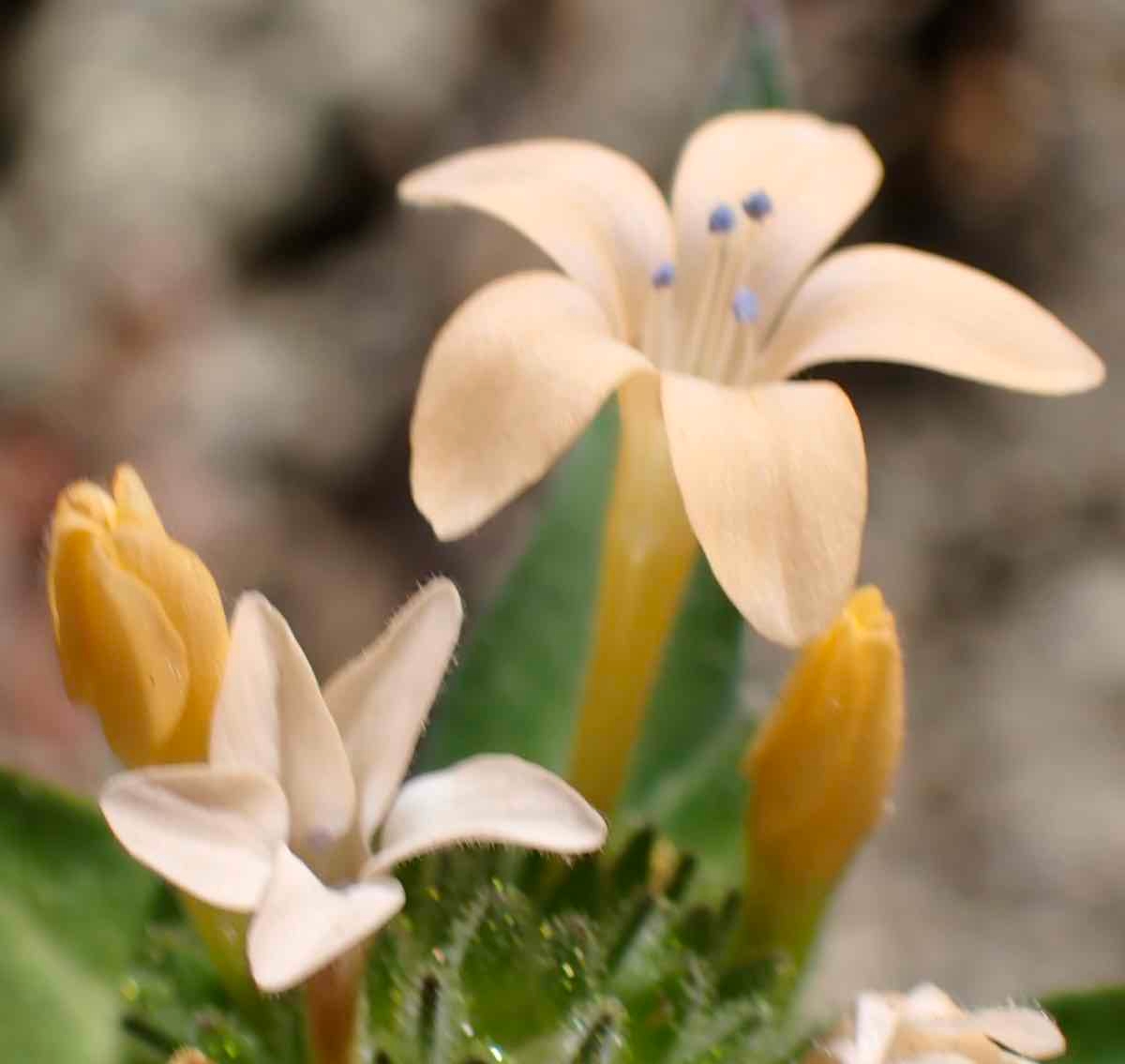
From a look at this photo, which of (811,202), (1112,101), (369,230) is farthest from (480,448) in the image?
(1112,101)

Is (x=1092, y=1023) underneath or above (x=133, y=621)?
underneath

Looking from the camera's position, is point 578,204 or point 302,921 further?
point 578,204

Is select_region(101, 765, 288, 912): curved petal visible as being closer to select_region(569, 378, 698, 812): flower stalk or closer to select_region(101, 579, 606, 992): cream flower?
select_region(101, 579, 606, 992): cream flower

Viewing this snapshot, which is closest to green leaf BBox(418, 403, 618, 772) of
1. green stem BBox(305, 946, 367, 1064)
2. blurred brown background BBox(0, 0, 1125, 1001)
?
green stem BBox(305, 946, 367, 1064)

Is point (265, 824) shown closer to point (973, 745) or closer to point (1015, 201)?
point (973, 745)

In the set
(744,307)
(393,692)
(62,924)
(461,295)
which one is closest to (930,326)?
(744,307)

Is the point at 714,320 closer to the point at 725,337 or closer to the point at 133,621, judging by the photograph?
the point at 725,337

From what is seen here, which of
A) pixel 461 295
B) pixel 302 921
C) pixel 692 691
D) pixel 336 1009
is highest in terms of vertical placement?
pixel 302 921

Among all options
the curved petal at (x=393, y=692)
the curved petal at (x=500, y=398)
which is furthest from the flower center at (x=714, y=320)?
the curved petal at (x=393, y=692)
